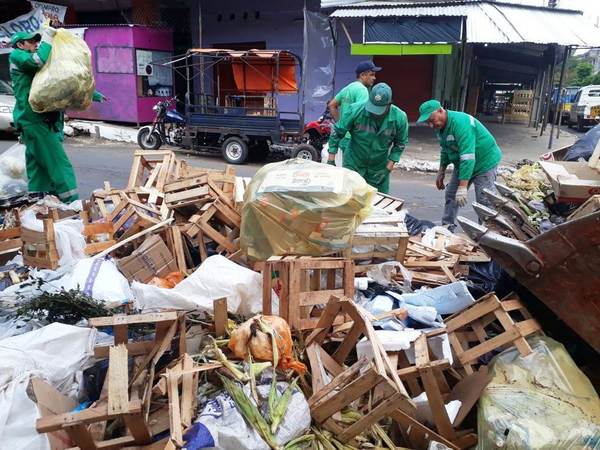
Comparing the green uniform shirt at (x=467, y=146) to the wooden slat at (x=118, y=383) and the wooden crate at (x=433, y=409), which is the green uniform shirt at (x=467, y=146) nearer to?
the wooden crate at (x=433, y=409)

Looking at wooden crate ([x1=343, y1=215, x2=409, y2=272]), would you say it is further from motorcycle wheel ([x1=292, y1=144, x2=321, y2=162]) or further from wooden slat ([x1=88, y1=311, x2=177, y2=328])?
motorcycle wheel ([x1=292, y1=144, x2=321, y2=162])

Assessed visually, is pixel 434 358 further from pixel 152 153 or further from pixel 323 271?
pixel 152 153

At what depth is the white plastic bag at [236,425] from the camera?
2.01m

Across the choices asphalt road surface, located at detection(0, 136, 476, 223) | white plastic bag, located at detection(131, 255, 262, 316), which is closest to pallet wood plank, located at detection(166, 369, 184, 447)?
white plastic bag, located at detection(131, 255, 262, 316)

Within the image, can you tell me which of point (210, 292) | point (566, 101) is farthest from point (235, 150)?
point (566, 101)

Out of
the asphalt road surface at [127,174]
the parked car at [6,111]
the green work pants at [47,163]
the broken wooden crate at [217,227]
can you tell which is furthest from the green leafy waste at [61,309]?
the parked car at [6,111]

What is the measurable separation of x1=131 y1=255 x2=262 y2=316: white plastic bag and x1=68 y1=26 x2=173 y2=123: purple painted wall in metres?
12.2

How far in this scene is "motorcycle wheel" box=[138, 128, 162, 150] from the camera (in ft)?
35.5

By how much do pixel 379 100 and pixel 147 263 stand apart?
255 cm

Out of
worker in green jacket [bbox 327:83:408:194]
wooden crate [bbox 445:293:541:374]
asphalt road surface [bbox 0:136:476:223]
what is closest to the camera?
wooden crate [bbox 445:293:541:374]

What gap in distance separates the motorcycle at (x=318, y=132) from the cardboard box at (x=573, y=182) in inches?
250

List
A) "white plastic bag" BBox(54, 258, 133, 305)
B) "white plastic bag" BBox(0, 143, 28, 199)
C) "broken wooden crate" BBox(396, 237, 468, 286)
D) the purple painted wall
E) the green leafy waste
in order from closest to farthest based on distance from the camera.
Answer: the green leafy waste < "white plastic bag" BBox(54, 258, 133, 305) < "broken wooden crate" BBox(396, 237, 468, 286) < "white plastic bag" BBox(0, 143, 28, 199) < the purple painted wall

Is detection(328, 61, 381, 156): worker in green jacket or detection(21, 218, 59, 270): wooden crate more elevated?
detection(328, 61, 381, 156): worker in green jacket

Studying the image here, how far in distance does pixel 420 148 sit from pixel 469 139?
7.58 m
